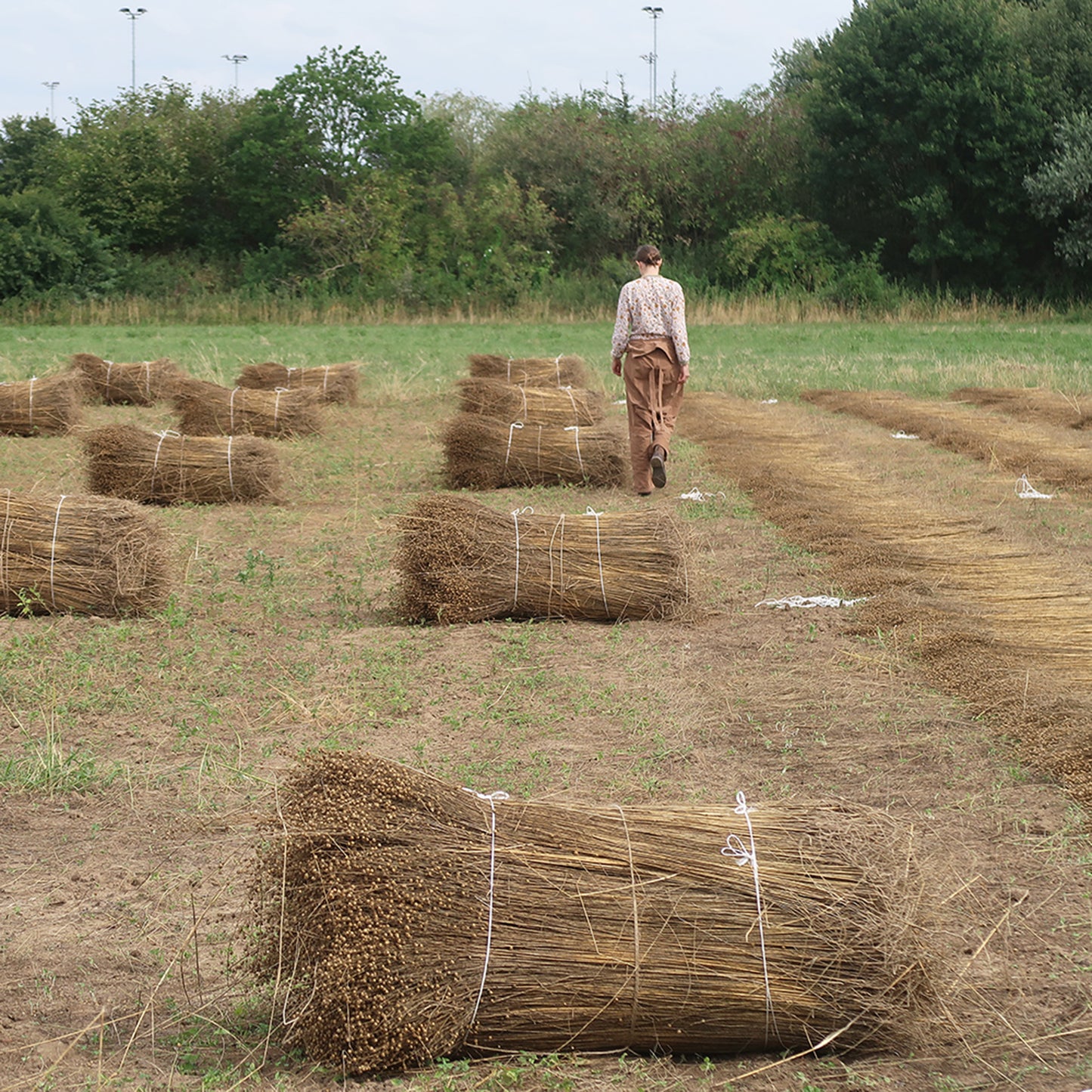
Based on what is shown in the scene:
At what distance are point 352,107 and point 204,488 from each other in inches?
1314

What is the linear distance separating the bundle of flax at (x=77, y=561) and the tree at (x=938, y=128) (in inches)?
1320

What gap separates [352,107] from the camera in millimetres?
41750

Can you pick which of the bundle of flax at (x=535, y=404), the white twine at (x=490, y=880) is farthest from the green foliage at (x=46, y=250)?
the white twine at (x=490, y=880)

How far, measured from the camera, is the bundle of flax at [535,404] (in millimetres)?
13570

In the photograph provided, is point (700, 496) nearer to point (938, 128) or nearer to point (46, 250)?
point (938, 128)

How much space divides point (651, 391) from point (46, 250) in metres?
29.4

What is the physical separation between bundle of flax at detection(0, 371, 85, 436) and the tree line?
68.4 ft

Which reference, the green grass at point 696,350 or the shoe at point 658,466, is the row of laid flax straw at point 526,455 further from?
the green grass at point 696,350

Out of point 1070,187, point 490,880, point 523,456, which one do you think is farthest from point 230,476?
point 1070,187

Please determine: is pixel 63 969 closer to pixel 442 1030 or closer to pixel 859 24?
pixel 442 1030

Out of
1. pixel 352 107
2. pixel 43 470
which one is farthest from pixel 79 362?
pixel 352 107

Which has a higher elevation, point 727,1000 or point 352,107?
point 352,107

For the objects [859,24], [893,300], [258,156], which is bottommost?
[893,300]

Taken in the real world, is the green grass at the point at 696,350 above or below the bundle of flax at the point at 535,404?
above
